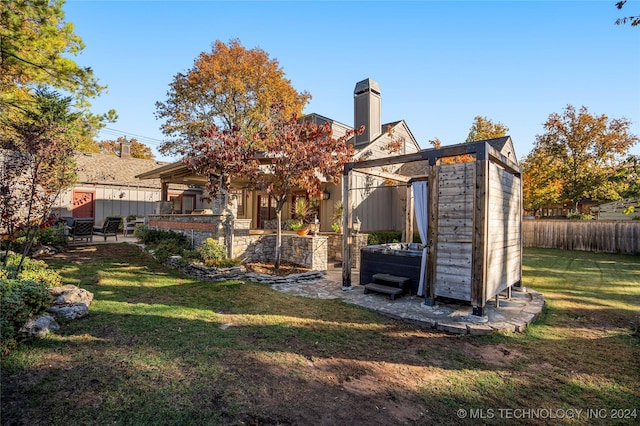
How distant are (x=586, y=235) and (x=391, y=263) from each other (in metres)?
13.3

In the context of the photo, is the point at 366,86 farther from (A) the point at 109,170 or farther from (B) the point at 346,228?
(A) the point at 109,170

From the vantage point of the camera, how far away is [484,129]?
74.7 ft

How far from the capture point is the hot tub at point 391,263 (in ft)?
21.1

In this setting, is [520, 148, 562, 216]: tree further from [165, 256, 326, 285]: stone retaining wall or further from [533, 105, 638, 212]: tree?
[165, 256, 326, 285]: stone retaining wall

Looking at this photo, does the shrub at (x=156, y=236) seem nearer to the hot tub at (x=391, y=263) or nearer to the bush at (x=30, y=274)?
the bush at (x=30, y=274)

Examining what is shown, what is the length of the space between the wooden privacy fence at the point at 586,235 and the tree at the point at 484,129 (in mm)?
9159

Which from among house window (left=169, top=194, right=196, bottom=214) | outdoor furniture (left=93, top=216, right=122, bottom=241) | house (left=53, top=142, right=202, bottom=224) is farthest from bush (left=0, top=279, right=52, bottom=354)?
house window (left=169, top=194, right=196, bottom=214)

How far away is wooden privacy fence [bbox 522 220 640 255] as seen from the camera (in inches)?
520

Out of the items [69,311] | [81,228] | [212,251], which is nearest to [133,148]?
[81,228]

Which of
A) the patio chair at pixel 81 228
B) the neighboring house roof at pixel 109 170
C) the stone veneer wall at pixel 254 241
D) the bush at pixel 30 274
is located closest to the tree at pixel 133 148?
the neighboring house roof at pixel 109 170

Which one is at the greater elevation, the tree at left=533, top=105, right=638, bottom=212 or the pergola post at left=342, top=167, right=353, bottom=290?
the tree at left=533, top=105, right=638, bottom=212

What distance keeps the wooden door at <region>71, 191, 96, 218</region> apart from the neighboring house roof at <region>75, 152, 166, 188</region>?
819mm

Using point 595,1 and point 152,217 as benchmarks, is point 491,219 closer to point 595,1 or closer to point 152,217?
point 595,1

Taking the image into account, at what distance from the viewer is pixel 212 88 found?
18.5m
